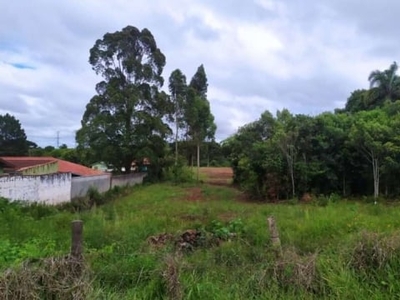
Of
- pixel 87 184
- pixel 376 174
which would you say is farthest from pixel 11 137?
pixel 376 174

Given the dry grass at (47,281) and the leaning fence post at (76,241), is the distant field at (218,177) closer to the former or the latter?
the leaning fence post at (76,241)

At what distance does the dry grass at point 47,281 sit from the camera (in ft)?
11.4

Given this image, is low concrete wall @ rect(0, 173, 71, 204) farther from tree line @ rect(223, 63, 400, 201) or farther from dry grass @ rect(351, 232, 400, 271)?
dry grass @ rect(351, 232, 400, 271)

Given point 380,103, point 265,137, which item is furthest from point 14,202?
point 380,103

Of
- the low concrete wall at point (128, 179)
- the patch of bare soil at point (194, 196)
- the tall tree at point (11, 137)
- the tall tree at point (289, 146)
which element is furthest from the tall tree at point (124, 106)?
the tall tree at point (11, 137)

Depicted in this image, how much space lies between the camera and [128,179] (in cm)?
2808

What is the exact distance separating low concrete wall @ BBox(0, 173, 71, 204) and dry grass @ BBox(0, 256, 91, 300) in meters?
11.1

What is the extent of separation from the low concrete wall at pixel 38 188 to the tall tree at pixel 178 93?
57.6ft

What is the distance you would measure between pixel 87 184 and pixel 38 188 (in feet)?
17.2

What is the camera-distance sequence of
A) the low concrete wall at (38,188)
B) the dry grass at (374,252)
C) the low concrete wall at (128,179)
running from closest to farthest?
the dry grass at (374,252) < the low concrete wall at (38,188) < the low concrete wall at (128,179)

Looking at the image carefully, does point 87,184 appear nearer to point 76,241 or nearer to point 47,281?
point 76,241

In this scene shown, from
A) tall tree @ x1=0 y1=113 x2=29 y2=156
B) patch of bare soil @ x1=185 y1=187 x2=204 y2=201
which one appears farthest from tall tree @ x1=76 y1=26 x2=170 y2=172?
tall tree @ x1=0 y1=113 x2=29 y2=156

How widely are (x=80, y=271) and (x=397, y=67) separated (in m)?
28.8

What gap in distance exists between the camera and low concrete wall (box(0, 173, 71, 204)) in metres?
A: 14.0
